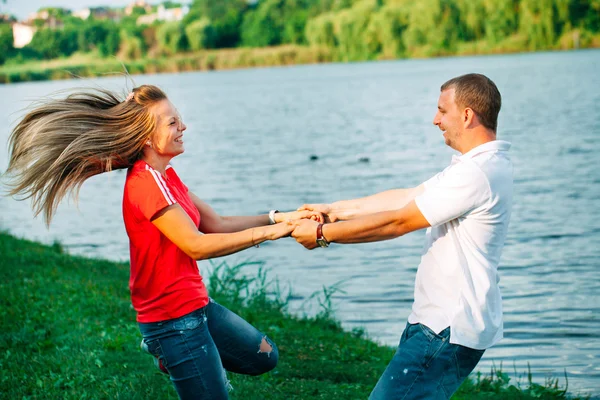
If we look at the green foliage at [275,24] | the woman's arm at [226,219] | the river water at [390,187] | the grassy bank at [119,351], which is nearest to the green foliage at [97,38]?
the green foliage at [275,24]

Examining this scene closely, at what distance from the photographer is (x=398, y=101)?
5528cm

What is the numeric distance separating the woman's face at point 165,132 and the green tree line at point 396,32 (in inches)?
2828

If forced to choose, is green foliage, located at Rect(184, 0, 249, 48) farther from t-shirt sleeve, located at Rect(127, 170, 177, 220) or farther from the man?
the man

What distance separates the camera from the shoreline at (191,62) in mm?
105250

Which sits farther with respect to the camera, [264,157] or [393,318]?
[264,157]

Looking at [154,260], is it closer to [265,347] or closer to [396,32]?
[265,347]

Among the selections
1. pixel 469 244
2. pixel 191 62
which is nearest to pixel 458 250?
pixel 469 244

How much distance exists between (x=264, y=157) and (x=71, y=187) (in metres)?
28.8

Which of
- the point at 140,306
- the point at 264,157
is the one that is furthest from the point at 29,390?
the point at 264,157

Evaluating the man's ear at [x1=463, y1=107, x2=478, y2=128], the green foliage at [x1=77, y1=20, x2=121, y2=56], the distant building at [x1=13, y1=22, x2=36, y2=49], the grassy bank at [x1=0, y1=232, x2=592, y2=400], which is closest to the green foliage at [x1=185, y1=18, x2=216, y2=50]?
the green foliage at [x1=77, y1=20, x2=121, y2=56]

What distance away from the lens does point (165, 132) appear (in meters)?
5.02

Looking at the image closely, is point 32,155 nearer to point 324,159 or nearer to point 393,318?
point 393,318

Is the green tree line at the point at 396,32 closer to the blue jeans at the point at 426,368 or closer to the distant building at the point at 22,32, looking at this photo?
the distant building at the point at 22,32

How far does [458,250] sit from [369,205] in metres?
1.43
